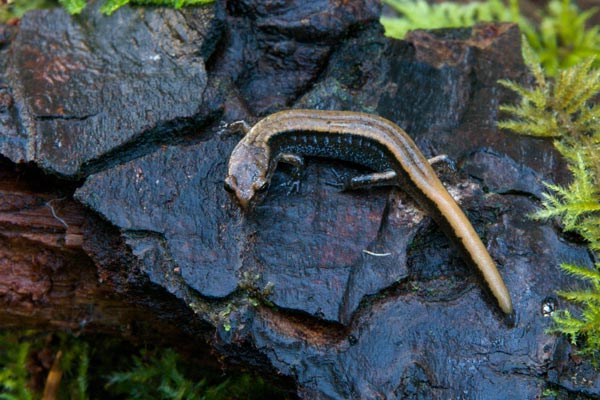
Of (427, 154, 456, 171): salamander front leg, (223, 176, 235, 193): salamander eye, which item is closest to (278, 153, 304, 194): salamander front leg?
(223, 176, 235, 193): salamander eye

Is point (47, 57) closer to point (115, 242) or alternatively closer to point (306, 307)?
point (115, 242)

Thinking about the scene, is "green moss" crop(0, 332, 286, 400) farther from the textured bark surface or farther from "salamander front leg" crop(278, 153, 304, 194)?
"salamander front leg" crop(278, 153, 304, 194)

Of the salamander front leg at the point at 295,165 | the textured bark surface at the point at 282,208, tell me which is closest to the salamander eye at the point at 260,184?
the textured bark surface at the point at 282,208

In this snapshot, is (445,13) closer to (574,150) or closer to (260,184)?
(574,150)

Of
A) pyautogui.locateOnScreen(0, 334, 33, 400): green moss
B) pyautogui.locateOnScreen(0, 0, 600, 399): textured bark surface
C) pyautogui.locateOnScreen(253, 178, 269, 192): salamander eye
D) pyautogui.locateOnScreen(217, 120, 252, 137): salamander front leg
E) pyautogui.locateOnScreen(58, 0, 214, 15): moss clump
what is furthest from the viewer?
pyautogui.locateOnScreen(58, 0, 214, 15): moss clump

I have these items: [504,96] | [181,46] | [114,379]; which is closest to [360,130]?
[504,96]

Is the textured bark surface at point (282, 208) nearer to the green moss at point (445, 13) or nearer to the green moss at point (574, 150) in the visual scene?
the green moss at point (574, 150)
